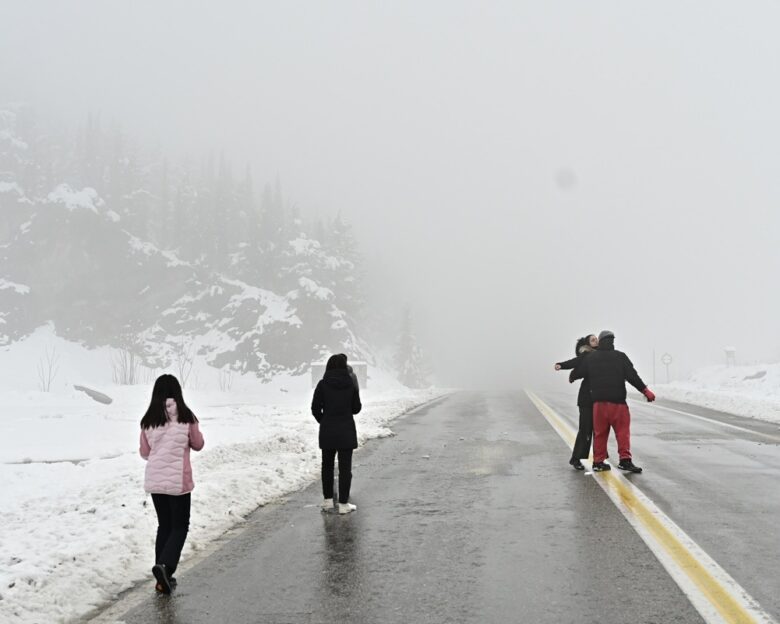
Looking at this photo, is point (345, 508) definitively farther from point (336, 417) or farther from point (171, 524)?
point (171, 524)

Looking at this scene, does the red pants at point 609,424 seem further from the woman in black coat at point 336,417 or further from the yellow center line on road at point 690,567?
the woman in black coat at point 336,417

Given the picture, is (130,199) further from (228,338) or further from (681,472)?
(681,472)

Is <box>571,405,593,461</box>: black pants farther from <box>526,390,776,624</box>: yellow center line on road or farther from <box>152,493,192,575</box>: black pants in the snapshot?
<box>152,493,192,575</box>: black pants

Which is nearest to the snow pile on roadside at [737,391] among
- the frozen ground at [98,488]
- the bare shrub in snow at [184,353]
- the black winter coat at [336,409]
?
the frozen ground at [98,488]

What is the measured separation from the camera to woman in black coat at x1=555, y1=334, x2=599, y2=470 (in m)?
10.5

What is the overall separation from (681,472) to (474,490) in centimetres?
355

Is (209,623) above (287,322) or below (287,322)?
below

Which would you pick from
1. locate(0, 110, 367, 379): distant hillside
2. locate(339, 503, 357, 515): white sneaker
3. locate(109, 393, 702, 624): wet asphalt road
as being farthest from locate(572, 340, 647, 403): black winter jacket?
locate(0, 110, 367, 379): distant hillside

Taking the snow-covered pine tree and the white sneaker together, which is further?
the snow-covered pine tree

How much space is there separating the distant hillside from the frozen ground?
155 ft

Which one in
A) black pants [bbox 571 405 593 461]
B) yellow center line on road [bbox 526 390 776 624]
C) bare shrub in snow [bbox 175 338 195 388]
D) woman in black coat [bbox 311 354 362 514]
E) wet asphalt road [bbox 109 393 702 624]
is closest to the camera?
yellow center line on road [bbox 526 390 776 624]

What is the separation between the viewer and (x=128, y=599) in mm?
4918

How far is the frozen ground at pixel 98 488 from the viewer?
5086 millimetres

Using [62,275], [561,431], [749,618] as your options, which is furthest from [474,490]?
[62,275]
